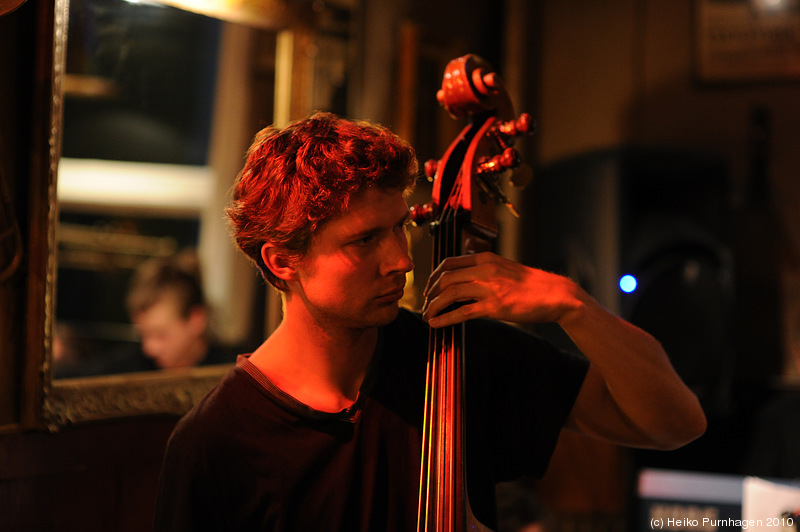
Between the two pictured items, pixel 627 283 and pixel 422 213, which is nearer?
pixel 422 213

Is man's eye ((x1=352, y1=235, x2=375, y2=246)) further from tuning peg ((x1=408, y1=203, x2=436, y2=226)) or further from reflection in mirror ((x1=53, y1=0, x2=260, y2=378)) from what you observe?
reflection in mirror ((x1=53, y1=0, x2=260, y2=378))

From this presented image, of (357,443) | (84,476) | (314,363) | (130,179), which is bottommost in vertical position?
(84,476)

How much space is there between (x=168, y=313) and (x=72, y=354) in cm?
52

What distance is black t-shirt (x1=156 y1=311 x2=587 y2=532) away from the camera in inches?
42.5

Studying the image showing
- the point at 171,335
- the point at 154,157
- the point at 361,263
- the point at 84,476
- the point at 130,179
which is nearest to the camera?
the point at 361,263

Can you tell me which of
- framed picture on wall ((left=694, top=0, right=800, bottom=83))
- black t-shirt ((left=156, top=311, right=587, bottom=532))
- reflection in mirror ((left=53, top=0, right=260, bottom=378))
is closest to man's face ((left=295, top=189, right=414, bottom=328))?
→ black t-shirt ((left=156, top=311, right=587, bottom=532))

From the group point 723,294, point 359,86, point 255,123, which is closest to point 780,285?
point 723,294

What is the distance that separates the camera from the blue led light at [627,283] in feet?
8.94

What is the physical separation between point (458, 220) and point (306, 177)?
237 mm

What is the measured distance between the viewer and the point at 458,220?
3.78 feet

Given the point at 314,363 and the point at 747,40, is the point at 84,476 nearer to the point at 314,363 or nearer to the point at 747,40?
the point at 314,363

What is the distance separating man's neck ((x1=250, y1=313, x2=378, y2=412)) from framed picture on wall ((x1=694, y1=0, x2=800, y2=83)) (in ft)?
8.81

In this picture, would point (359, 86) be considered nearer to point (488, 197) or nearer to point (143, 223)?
point (143, 223)

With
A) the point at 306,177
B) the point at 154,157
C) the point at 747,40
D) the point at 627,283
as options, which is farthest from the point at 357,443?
the point at 747,40
